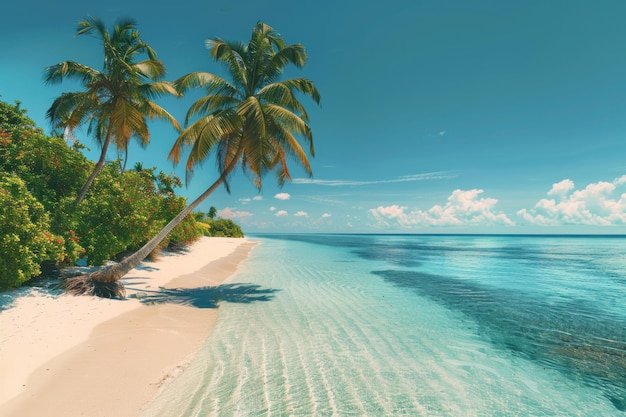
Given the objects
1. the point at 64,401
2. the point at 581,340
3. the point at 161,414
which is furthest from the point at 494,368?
the point at 64,401

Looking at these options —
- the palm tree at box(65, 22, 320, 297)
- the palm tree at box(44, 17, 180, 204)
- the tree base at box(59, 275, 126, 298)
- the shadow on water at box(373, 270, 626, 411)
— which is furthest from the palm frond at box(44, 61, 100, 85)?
the shadow on water at box(373, 270, 626, 411)

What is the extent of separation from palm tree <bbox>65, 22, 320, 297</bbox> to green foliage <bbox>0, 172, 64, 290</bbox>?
204cm

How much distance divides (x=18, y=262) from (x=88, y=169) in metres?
6.94

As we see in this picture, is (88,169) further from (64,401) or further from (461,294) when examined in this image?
(461,294)

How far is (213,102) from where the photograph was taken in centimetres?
1196

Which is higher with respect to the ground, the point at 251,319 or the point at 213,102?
the point at 213,102

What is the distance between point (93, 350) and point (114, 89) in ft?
35.5

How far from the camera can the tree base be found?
9.67m

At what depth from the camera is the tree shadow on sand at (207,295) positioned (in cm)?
1062

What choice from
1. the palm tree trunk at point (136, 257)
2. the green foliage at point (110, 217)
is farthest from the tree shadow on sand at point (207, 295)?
the green foliage at point (110, 217)

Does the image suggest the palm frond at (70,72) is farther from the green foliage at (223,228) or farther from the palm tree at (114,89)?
the green foliage at (223,228)

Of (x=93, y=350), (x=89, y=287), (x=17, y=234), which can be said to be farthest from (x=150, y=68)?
(x=93, y=350)

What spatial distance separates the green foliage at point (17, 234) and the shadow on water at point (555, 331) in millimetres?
12524

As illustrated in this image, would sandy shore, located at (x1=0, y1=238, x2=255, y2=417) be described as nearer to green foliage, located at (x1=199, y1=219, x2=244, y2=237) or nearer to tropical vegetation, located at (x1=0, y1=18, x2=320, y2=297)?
tropical vegetation, located at (x1=0, y1=18, x2=320, y2=297)
